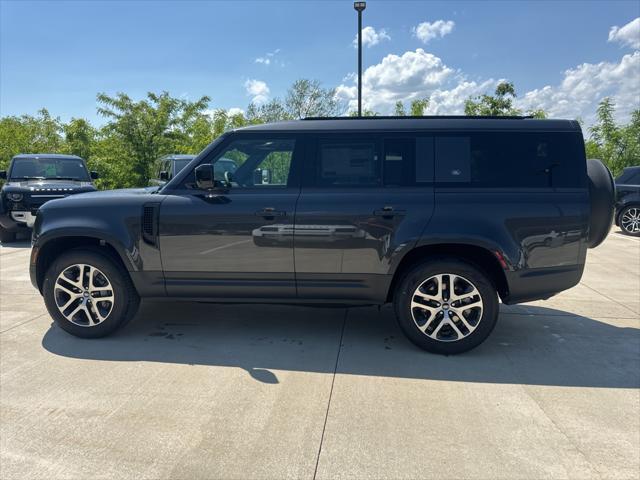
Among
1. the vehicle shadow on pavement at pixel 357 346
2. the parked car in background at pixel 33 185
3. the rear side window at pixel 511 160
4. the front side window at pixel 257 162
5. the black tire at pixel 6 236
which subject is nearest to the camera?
the vehicle shadow on pavement at pixel 357 346

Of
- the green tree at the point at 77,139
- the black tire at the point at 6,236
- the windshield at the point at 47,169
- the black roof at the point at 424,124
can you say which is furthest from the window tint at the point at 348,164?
the green tree at the point at 77,139

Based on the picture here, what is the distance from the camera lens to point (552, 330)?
14.4 feet

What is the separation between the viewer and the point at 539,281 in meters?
3.68

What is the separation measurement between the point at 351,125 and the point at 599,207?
2.16m

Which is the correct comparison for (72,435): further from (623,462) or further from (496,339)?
(496,339)

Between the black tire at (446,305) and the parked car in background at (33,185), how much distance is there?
7.70 m

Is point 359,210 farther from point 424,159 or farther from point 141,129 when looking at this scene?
point 141,129

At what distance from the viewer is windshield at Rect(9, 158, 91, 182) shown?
1018cm

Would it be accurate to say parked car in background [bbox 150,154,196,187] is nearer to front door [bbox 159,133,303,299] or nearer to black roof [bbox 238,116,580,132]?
front door [bbox 159,133,303,299]

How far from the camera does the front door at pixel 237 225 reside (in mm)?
3805

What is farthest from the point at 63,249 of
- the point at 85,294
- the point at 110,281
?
the point at 110,281

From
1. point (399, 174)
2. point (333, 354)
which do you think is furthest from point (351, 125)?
point (333, 354)

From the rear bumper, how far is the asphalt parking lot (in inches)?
21.7

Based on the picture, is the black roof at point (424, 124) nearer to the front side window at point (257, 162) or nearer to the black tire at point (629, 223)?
the front side window at point (257, 162)
